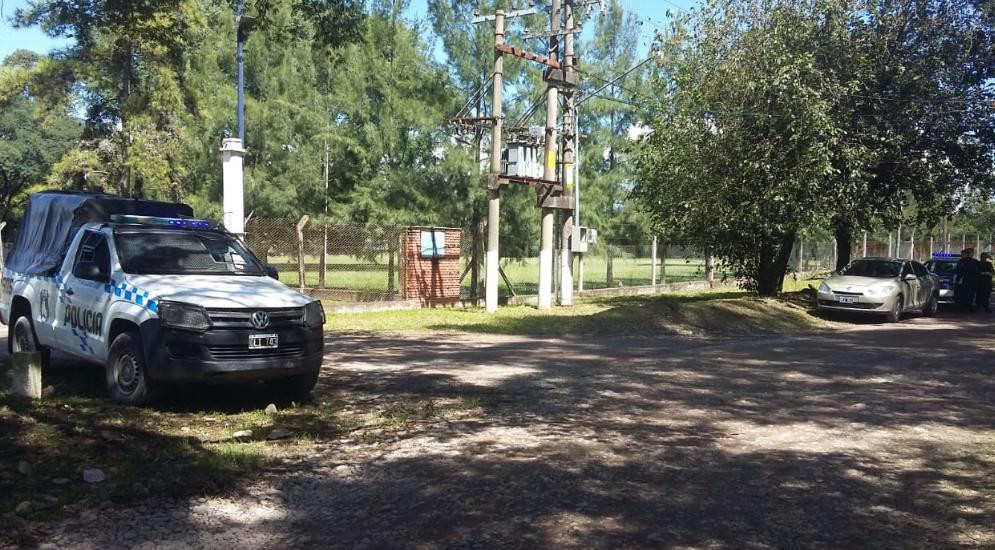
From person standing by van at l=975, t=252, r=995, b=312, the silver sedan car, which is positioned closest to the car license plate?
the silver sedan car

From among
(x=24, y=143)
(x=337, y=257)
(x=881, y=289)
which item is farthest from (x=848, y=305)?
(x=24, y=143)

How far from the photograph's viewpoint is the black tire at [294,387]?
7.79 m

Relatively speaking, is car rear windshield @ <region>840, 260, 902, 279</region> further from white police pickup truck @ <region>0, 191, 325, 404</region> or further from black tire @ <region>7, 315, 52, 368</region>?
black tire @ <region>7, 315, 52, 368</region>

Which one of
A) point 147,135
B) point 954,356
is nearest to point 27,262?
point 954,356

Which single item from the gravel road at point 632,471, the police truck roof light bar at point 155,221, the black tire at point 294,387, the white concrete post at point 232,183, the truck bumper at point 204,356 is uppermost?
the white concrete post at point 232,183

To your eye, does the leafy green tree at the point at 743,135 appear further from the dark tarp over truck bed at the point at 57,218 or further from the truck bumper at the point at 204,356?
the truck bumper at the point at 204,356

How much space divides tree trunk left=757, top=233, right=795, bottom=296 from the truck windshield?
53.6ft

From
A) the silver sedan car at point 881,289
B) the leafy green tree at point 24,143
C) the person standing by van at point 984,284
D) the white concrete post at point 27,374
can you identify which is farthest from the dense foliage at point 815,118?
the leafy green tree at point 24,143

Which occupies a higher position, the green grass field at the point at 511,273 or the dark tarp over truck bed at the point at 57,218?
the dark tarp over truck bed at the point at 57,218

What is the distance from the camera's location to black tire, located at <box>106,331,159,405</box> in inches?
277

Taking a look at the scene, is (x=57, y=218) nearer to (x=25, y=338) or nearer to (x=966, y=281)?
(x=25, y=338)

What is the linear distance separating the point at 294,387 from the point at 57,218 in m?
3.88

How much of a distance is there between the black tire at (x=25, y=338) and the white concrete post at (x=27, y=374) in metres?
1.62

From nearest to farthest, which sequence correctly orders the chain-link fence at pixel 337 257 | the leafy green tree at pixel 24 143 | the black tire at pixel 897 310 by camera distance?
1. the black tire at pixel 897 310
2. the chain-link fence at pixel 337 257
3. the leafy green tree at pixel 24 143
